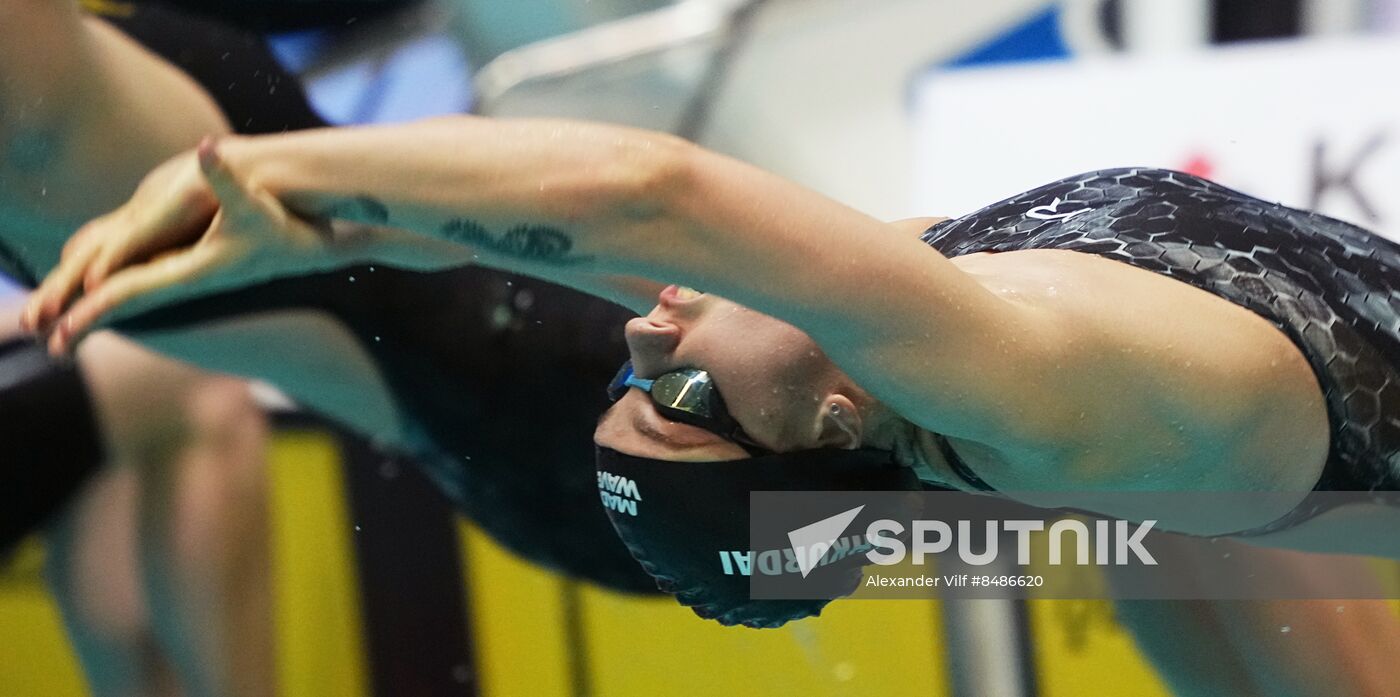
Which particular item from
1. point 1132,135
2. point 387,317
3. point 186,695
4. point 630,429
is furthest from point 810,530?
point 1132,135

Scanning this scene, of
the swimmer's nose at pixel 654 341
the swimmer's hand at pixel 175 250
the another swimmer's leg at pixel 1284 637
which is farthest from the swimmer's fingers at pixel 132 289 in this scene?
the another swimmer's leg at pixel 1284 637

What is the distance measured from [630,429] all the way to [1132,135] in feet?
3.41

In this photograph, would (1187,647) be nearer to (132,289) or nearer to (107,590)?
(132,289)

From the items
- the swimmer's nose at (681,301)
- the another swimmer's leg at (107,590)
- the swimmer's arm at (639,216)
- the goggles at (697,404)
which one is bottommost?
the another swimmer's leg at (107,590)

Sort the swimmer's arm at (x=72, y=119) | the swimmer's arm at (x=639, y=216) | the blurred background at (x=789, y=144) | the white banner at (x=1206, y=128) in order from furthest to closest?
the white banner at (x=1206, y=128) → the blurred background at (x=789, y=144) → the swimmer's arm at (x=72, y=119) → the swimmer's arm at (x=639, y=216)

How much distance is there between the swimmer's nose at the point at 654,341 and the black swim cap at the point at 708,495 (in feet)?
0.17

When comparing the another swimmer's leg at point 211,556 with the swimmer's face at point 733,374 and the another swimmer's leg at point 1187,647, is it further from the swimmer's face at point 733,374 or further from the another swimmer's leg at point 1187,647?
the another swimmer's leg at point 1187,647

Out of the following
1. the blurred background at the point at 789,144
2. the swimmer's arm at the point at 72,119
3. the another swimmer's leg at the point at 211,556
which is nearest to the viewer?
the swimmer's arm at the point at 72,119

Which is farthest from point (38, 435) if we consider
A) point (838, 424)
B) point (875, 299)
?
point (875, 299)

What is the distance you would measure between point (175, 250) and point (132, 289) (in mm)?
29

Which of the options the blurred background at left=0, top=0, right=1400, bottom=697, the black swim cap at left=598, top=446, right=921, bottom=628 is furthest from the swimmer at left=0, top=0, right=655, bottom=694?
the black swim cap at left=598, top=446, right=921, bottom=628

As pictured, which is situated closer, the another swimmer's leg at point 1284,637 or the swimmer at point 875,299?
the swimmer at point 875,299

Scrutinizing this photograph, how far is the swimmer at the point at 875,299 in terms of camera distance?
50cm

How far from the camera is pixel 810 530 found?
69 centimetres
